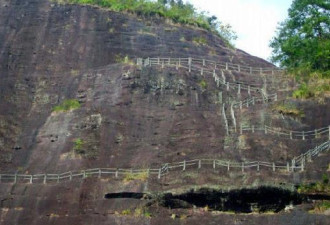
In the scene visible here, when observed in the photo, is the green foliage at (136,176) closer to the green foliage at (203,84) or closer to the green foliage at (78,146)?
the green foliage at (78,146)

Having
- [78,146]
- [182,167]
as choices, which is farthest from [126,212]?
[78,146]

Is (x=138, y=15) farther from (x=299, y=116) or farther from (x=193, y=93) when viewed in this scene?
(x=299, y=116)

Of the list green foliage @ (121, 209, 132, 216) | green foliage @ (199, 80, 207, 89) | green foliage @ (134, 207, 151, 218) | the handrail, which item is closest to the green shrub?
the handrail

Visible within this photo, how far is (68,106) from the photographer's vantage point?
41.9m

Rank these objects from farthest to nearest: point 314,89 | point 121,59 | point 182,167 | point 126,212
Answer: point 121,59
point 314,89
point 182,167
point 126,212

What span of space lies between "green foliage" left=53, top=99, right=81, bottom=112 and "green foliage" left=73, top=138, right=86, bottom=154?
13.3 feet

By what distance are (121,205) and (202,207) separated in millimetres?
3972

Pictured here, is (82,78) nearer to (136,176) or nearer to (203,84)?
(203,84)

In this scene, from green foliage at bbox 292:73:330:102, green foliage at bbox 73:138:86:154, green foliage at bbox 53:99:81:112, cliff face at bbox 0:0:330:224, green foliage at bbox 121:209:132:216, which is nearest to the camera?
green foliage at bbox 121:209:132:216

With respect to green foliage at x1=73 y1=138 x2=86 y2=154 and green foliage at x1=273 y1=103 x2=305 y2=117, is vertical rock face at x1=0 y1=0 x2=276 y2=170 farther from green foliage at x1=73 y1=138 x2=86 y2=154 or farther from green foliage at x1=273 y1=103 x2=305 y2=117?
green foliage at x1=273 y1=103 x2=305 y2=117

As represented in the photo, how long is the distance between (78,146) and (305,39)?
1870 cm

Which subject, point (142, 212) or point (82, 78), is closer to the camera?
point (142, 212)

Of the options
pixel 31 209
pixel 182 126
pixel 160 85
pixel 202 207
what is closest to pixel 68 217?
pixel 31 209

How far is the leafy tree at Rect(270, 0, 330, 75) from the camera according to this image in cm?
4459
